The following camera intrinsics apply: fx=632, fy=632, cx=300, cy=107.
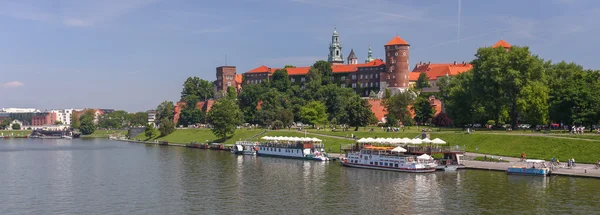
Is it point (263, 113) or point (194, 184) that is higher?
point (263, 113)

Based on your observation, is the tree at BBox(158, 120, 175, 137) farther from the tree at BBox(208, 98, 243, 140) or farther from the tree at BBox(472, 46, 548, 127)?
the tree at BBox(472, 46, 548, 127)

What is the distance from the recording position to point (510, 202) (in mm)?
49312

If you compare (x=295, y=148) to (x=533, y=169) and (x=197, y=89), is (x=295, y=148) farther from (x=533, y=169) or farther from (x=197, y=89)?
(x=197, y=89)

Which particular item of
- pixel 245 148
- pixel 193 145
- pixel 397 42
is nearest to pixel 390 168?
pixel 245 148

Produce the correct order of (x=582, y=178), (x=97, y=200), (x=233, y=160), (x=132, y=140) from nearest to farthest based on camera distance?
(x=97, y=200)
(x=582, y=178)
(x=233, y=160)
(x=132, y=140)

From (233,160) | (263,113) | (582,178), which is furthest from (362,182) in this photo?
(263,113)

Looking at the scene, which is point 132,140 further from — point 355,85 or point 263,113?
point 355,85

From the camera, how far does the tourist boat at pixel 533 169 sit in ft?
205

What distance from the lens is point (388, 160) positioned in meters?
73.9

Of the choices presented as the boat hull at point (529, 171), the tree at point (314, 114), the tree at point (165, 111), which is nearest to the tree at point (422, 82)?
the tree at point (314, 114)

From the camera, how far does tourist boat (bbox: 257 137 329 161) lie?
8912 cm

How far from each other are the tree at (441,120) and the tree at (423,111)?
1.10m

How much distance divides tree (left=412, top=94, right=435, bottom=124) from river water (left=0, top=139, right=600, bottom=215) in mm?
46717

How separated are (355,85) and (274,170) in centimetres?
10710
